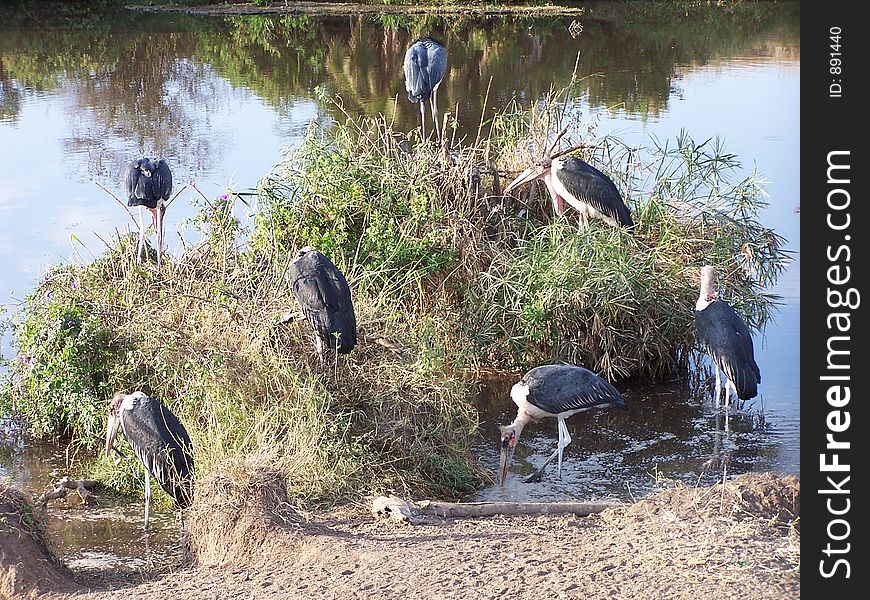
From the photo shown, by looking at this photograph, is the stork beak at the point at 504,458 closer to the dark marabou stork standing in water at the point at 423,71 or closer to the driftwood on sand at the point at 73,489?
the driftwood on sand at the point at 73,489

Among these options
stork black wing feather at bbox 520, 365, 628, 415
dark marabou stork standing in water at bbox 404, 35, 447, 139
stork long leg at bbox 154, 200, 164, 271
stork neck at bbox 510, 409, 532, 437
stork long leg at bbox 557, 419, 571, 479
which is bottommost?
stork long leg at bbox 557, 419, 571, 479

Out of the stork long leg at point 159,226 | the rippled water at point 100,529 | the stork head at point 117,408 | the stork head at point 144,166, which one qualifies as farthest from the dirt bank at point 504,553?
the stork head at point 144,166

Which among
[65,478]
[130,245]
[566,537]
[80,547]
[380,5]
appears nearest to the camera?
[566,537]

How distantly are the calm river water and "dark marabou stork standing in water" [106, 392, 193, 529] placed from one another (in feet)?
1.35

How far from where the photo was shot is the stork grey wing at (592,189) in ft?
26.3

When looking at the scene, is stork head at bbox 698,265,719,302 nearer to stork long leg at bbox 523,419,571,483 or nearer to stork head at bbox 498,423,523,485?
stork long leg at bbox 523,419,571,483

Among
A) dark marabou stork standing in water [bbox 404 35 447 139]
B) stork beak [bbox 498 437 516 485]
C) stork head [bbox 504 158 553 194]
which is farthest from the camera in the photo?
dark marabou stork standing in water [bbox 404 35 447 139]

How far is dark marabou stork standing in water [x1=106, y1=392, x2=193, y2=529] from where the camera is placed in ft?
18.7

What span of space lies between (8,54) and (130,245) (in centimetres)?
1668

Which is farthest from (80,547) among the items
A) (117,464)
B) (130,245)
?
(130,245)

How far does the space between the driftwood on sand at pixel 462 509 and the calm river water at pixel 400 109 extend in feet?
2.25

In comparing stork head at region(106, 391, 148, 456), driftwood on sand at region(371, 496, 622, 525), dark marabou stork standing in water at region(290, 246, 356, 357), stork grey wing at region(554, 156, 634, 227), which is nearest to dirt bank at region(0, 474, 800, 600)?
driftwood on sand at region(371, 496, 622, 525)
